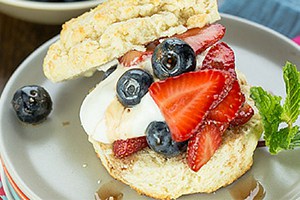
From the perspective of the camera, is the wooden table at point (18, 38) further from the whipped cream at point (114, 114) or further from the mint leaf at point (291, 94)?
the mint leaf at point (291, 94)

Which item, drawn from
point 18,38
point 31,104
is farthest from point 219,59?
point 18,38

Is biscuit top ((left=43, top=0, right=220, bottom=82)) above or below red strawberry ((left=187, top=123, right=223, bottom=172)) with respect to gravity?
above

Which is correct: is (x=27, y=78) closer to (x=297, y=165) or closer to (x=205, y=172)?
(x=205, y=172)

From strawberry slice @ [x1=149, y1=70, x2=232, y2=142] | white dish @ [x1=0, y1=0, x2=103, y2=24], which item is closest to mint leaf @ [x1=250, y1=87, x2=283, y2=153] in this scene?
strawberry slice @ [x1=149, y1=70, x2=232, y2=142]

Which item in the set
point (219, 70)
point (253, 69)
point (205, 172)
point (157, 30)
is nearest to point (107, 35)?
point (157, 30)

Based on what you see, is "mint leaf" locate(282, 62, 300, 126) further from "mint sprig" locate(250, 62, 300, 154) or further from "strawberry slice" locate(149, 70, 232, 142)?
"strawberry slice" locate(149, 70, 232, 142)
